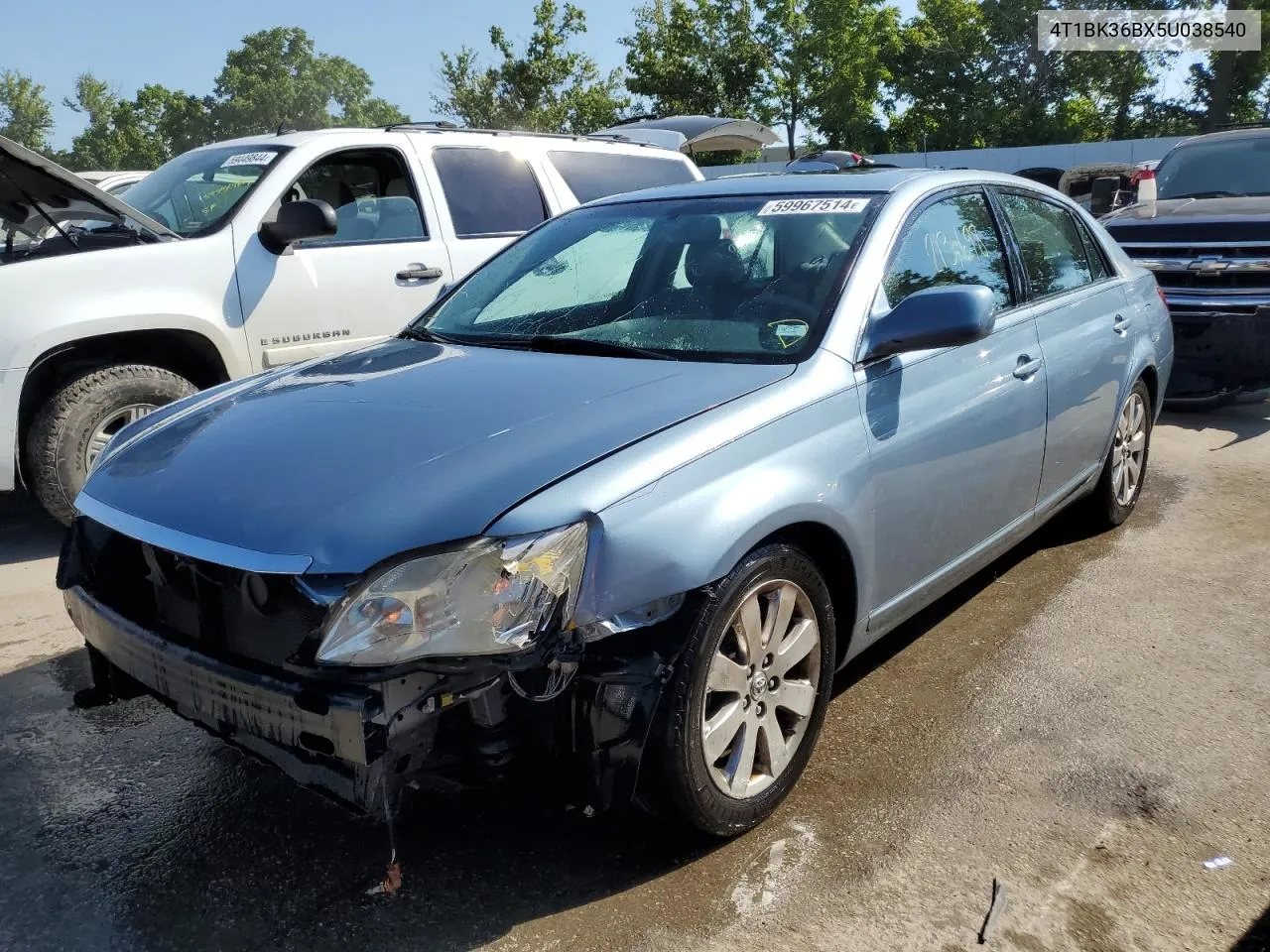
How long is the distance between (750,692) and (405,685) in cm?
90

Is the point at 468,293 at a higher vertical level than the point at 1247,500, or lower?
higher

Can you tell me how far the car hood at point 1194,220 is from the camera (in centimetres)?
713

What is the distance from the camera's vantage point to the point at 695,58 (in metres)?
37.5

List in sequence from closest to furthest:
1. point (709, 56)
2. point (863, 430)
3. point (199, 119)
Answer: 1. point (863, 430)
2. point (709, 56)
3. point (199, 119)

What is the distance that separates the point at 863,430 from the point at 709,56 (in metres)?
37.4

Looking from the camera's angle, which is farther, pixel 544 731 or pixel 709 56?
pixel 709 56

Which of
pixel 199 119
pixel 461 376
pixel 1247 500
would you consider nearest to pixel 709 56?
pixel 1247 500

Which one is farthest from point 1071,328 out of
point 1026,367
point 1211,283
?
point 1211,283

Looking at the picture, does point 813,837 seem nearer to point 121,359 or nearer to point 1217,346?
point 121,359

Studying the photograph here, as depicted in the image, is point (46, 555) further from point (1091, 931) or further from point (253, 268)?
point (1091, 931)

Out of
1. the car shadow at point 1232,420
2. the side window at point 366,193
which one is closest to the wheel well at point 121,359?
the side window at point 366,193

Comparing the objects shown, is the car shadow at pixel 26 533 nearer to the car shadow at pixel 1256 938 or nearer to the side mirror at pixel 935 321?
the side mirror at pixel 935 321

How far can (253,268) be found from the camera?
17.6 ft

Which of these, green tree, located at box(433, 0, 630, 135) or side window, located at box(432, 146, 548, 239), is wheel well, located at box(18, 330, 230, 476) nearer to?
side window, located at box(432, 146, 548, 239)
